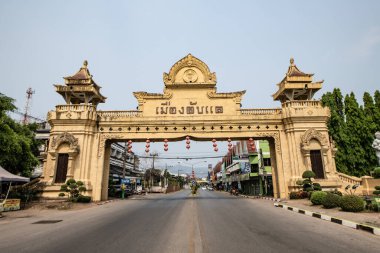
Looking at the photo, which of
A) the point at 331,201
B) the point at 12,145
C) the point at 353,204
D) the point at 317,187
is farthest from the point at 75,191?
the point at 317,187

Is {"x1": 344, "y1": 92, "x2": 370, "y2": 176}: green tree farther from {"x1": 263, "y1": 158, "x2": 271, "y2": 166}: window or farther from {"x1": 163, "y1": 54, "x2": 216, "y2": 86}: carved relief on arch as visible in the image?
{"x1": 163, "y1": 54, "x2": 216, "y2": 86}: carved relief on arch

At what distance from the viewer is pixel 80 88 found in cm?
2103

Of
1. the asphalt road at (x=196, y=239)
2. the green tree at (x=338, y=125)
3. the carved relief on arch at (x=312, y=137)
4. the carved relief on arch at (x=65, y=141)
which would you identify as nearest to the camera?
the asphalt road at (x=196, y=239)

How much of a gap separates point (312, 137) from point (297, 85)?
190 inches

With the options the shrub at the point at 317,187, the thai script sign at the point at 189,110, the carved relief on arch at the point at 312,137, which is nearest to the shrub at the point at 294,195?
the shrub at the point at 317,187

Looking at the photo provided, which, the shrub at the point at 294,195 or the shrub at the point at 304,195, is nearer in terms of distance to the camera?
the shrub at the point at 304,195

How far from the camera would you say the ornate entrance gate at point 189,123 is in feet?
65.0

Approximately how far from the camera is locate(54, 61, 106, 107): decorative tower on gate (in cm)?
2100

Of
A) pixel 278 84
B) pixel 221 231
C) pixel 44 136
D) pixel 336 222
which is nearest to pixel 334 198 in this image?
pixel 336 222

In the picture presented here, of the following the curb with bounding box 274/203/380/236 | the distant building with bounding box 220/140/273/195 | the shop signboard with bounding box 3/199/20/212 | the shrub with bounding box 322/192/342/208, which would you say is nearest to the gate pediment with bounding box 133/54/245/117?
the distant building with bounding box 220/140/273/195

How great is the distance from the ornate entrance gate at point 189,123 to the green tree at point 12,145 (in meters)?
3.60

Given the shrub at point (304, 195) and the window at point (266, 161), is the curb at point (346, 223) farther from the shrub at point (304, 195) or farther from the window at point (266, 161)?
the window at point (266, 161)

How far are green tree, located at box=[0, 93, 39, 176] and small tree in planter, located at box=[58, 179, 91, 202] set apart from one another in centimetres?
692

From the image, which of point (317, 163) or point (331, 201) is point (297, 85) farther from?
point (331, 201)
